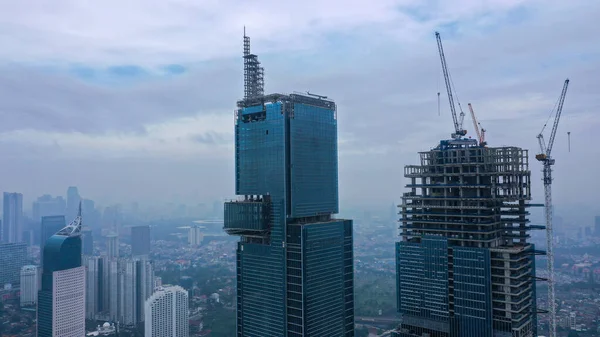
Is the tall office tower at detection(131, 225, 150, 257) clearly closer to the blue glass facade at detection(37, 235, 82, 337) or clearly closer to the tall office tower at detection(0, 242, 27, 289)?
the tall office tower at detection(0, 242, 27, 289)

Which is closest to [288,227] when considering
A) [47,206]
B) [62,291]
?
[62,291]

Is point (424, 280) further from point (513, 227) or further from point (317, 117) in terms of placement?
point (317, 117)

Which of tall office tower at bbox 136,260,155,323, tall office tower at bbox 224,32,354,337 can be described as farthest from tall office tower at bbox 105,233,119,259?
tall office tower at bbox 224,32,354,337

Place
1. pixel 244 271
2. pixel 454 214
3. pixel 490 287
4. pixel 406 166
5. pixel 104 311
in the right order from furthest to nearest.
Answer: pixel 104 311 < pixel 244 271 < pixel 406 166 < pixel 454 214 < pixel 490 287

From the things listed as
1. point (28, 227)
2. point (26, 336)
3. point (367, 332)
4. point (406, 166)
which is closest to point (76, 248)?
point (26, 336)

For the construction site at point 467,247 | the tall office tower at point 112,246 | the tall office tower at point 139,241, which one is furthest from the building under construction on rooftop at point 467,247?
the tall office tower at point 139,241

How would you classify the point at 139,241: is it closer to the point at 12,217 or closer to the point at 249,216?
the point at 12,217

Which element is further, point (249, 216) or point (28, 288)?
point (28, 288)
